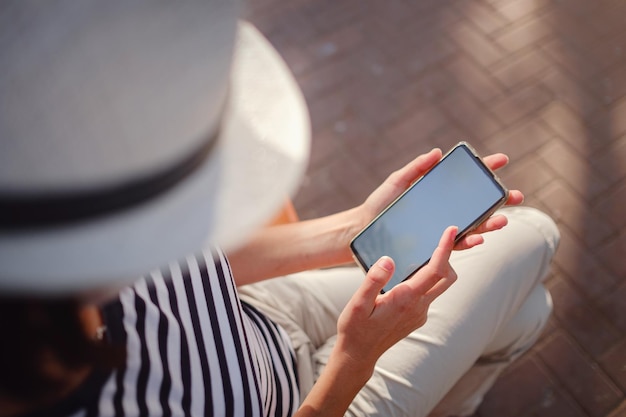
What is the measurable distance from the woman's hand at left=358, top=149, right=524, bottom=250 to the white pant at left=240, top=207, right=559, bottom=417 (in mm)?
141

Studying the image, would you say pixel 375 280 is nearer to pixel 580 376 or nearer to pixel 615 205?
pixel 580 376

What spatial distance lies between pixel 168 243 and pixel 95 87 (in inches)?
8.1

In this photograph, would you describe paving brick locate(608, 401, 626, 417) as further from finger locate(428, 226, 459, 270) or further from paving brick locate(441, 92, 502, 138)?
paving brick locate(441, 92, 502, 138)

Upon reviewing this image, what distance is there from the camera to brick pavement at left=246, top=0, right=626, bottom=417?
6.95 ft

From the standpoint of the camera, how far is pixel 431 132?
269 cm

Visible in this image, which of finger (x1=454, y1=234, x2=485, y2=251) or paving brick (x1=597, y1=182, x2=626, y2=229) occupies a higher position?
finger (x1=454, y1=234, x2=485, y2=251)

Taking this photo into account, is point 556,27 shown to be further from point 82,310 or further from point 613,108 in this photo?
point 82,310

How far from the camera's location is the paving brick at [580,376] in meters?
2.01

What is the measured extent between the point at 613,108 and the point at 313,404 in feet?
6.86

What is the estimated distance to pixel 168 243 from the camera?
2.34 feet

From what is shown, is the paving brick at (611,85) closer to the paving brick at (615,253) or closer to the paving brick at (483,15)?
the paving brick at (483,15)

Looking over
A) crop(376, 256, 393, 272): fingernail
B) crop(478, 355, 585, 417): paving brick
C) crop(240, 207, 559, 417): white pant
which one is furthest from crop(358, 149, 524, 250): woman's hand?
crop(478, 355, 585, 417): paving brick

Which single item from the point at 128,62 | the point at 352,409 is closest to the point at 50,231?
the point at 128,62

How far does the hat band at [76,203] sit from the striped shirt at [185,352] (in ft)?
1.27
